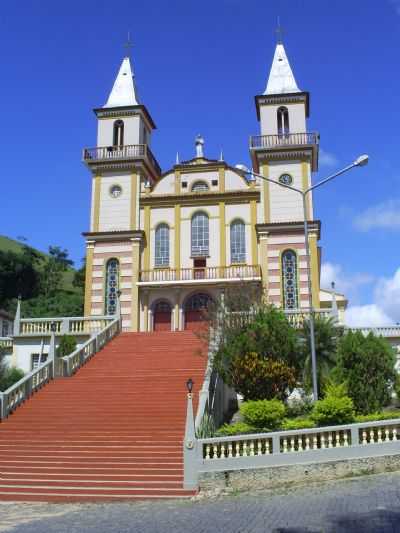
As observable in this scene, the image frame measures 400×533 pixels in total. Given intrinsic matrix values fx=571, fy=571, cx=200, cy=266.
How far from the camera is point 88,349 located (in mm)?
24609

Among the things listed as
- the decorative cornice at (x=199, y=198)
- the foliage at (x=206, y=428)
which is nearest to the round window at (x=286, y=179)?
the decorative cornice at (x=199, y=198)

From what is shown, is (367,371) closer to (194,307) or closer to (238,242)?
(194,307)

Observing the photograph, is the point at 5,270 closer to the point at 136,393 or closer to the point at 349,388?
the point at 136,393

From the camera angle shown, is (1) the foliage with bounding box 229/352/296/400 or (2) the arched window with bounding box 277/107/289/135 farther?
(2) the arched window with bounding box 277/107/289/135

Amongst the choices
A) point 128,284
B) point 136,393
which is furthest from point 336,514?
point 128,284

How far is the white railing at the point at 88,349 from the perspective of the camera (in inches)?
890

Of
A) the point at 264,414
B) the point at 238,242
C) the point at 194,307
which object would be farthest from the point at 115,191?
the point at 264,414

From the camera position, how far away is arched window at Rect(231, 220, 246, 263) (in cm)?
3303

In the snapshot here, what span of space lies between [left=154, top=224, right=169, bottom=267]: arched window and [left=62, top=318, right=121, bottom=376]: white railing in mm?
6083

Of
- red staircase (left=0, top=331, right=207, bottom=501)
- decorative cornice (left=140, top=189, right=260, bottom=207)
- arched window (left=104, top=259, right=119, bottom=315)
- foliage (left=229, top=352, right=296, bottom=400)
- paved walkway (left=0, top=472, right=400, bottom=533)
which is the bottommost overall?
paved walkway (left=0, top=472, right=400, bottom=533)

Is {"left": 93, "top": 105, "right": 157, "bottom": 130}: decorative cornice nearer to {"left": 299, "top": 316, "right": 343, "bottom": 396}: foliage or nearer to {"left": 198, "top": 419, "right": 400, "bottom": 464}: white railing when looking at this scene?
{"left": 299, "top": 316, "right": 343, "bottom": 396}: foliage

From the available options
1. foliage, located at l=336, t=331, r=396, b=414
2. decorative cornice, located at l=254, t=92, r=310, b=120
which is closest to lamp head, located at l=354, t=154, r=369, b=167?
foliage, located at l=336, t=331, r=396, b=414

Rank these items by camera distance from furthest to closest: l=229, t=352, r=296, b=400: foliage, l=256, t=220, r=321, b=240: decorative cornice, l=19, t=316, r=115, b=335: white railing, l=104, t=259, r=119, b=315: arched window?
1. l=104, t=259, r=119, b=315: arched window
2. l=256, t=220, r=321, b=240: decorative cornice
3. l=19, t=316, r=115, b=335: white railing
4. l=229, t=352, r=296, b=400: foliage

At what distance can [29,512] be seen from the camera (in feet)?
38.9
